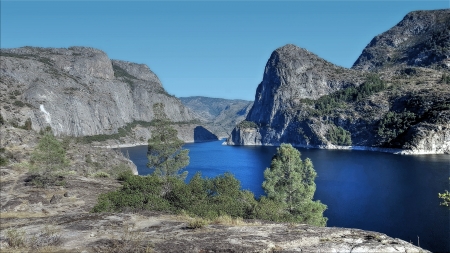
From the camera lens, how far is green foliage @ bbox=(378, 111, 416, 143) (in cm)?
18612

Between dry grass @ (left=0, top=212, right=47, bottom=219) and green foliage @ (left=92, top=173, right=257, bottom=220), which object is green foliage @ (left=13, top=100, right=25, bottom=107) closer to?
green foliage @ (left=92, top=173, right=257, bottom=220)

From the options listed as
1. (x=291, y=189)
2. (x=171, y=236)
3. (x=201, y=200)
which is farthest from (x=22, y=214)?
(x=291, y=189)

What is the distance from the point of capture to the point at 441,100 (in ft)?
572

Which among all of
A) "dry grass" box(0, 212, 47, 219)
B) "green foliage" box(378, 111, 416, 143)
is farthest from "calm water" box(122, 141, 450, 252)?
"green foliage" box(378, 111, 416, 143)

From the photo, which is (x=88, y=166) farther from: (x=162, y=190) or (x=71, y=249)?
(x=71, y=249)

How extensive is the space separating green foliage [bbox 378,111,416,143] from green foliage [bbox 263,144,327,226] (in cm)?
16362

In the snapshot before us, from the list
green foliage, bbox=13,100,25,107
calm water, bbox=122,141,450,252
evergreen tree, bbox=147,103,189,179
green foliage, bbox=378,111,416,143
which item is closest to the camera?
evergreen tree, bbox=147,103,189,179

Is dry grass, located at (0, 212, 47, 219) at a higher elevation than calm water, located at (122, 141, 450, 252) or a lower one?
higher

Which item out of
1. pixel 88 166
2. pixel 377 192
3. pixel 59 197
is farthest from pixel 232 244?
pixel 377 192

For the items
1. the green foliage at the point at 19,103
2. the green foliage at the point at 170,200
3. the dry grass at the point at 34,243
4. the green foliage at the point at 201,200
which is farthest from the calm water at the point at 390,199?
the green foliage at the point at 19,103

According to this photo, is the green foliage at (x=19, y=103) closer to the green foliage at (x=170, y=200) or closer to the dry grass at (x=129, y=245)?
the green foliage at (x=170, y=200)

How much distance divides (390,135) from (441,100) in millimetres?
31785

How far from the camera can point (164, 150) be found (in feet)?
152

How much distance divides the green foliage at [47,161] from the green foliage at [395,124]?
189011 mm
